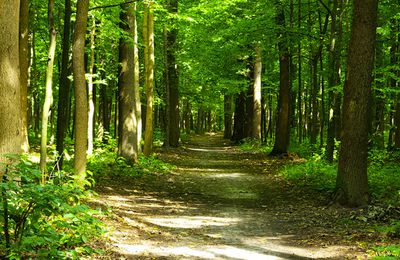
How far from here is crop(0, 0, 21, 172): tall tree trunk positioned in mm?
6434

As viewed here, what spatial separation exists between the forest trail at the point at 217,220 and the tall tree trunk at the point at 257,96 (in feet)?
41.7

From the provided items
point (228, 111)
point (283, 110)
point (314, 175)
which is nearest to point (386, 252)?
point (314, 175)

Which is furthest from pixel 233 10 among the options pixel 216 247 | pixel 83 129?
pixel 216 247

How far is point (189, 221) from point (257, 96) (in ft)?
65.8

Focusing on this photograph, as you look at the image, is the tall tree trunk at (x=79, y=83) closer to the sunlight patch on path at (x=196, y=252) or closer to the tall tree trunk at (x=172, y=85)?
the sunlight patch on path at (x=196, y=252)

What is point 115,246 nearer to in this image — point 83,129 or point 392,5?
point 83,129

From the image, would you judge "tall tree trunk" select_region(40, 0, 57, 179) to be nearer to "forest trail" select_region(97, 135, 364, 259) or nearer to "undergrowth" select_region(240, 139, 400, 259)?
"forest trail" select_region(97, 135, 364, 259)

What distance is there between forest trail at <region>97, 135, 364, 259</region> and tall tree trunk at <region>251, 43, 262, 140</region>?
1272 cm

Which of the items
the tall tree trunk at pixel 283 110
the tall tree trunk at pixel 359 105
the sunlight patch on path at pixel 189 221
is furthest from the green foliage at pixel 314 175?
the tall tree trunk at pixel 283 110

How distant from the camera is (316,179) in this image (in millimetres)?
13859

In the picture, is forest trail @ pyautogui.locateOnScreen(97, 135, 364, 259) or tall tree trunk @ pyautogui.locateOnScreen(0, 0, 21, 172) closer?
tall tree trunk @ pyautogui.locateOnScreen(0, 0, 21, 172)

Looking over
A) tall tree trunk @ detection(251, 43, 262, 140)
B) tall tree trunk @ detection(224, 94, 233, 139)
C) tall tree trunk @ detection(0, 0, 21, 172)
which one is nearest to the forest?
tall tree trunk @ detection(0, 0, 21, 172)

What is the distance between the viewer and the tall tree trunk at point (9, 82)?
643 cm

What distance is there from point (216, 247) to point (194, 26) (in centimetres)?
2011
